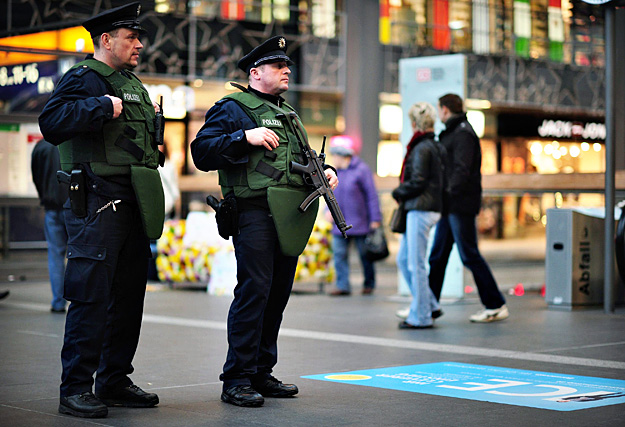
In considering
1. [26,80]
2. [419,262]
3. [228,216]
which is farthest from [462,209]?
[26,80]

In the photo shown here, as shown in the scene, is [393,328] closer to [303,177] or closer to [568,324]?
[568,324]

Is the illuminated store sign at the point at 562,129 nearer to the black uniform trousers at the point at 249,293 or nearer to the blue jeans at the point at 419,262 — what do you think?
the blue jeans at the point at 419,262

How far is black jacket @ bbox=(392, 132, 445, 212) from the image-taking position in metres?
9.41

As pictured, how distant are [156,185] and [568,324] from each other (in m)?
5.44

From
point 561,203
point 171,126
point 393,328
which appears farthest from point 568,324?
point 171,126

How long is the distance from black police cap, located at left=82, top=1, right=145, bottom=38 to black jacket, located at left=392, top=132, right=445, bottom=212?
4223 mm

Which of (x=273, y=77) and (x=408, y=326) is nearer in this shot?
(x=273, y=77)

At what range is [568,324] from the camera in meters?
9.91

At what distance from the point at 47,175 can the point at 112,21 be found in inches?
222

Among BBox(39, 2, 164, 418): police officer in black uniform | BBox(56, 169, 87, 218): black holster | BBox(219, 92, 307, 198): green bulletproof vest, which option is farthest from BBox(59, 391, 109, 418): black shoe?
BBox(219, 92, 307, 198): green bulletproof vest

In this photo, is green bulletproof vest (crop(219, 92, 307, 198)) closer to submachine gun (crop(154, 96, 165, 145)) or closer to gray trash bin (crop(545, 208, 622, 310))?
submachine gun (crop(154, 96, 165, 145))

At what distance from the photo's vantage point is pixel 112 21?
5555mm

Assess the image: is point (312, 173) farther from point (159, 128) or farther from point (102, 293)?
point (102, 293)

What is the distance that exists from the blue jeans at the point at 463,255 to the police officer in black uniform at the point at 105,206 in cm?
460
